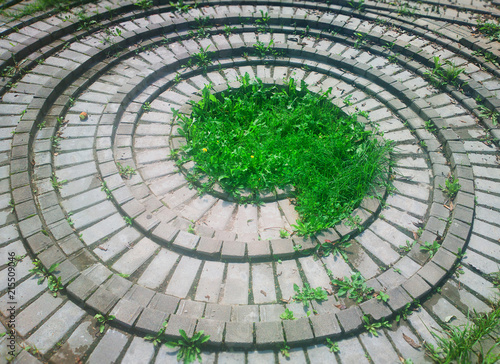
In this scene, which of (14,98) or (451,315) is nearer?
(451,315)

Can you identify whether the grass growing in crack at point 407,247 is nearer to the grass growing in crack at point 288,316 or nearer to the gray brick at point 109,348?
the grass growing in crack at point 288,316

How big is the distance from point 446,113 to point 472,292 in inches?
107

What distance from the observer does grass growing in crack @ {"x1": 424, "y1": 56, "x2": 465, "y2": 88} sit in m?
5.33

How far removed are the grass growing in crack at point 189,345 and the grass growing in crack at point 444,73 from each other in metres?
4.94

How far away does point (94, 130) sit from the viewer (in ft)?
14.8

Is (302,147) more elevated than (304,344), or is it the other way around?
(302,147)

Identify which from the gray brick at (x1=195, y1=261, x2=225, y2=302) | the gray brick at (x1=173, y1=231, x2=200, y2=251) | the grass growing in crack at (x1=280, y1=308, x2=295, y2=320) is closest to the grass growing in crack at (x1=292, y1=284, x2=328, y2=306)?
the grass growing in crack at (x1=280, y1=308, x2=295, y2=320)

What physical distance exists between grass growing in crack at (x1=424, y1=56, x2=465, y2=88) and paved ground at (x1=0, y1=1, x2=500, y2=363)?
118 mm

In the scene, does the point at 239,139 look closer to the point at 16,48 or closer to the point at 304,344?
the point at 304,344

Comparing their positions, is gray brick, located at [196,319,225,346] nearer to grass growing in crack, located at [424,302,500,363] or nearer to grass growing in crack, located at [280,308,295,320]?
grass growing in crack, located at [280,308,295,320]

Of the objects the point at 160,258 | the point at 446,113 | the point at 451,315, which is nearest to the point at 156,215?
the point at 160,258

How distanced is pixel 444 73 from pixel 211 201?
13.8 ft

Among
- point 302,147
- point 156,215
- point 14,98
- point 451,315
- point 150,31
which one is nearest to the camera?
point 451,315

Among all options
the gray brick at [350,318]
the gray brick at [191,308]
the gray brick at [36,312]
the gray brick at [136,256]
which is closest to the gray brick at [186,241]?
the gray brick at [136,256]
